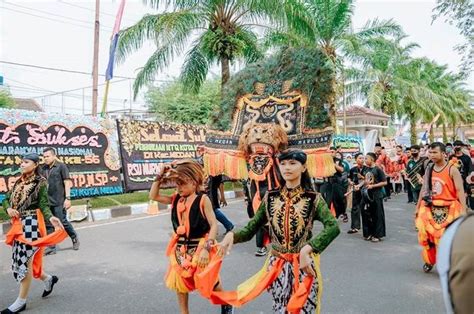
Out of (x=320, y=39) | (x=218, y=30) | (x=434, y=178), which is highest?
(x=320, y=39)

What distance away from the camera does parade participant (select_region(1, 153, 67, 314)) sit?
13.2 ft

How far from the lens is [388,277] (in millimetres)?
4824

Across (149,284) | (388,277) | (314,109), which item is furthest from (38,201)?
(388,277)

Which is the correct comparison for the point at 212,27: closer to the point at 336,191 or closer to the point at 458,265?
the point at 336,191

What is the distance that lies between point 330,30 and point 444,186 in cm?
1301

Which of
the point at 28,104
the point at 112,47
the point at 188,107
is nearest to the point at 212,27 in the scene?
the point at 112,47

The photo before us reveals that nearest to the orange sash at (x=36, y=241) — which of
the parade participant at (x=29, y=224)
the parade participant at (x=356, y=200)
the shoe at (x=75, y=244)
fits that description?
the parade participant at (x=29, y=224)

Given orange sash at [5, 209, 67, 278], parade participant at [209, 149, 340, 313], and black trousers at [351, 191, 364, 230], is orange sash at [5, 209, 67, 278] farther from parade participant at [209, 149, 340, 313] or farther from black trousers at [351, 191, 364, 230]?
black trousers at [351, 191, 364, 230]

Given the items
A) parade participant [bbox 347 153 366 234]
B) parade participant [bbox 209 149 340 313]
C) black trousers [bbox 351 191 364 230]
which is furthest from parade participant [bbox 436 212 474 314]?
black trousers [bbox 351 191 364 230]

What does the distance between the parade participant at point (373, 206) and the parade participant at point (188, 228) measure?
4.46 metres

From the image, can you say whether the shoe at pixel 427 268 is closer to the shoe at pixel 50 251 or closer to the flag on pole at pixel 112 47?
the shoe at pixel 50 251

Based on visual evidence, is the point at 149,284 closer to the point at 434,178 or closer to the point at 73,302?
the point at 73,302

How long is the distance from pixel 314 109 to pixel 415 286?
216 cm

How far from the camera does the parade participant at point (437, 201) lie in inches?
189
